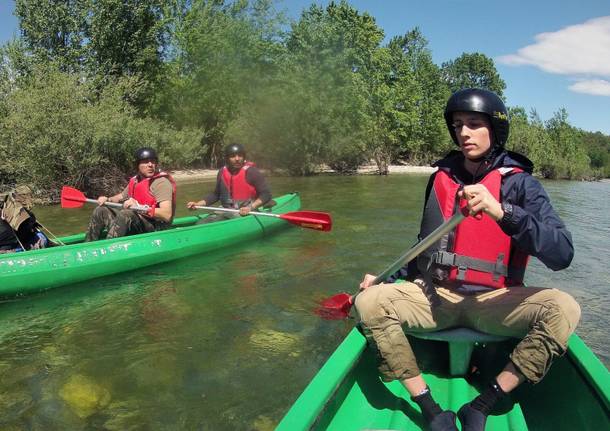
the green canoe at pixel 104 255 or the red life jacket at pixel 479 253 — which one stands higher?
the red life jacket at pixel 479 253

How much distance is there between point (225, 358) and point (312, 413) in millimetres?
2036

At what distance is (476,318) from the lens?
239 cm

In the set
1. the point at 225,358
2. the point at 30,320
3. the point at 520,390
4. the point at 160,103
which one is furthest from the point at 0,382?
the point at 160,103

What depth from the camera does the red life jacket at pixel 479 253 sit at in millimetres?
2355

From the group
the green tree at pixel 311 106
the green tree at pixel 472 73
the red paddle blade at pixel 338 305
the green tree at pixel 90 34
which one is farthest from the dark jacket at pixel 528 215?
the green tree at pixel 472 73

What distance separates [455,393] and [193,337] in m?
2.36

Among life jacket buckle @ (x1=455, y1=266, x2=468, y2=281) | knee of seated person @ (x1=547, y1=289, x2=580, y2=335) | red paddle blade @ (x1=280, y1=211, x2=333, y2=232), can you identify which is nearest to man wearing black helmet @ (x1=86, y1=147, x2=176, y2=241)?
red paddle blade @ (x1=280, y1=211, x2=333, y2=232)

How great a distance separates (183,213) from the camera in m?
11.4

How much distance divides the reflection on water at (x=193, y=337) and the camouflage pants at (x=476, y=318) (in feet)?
3.28

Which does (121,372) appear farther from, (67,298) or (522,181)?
(522,181)

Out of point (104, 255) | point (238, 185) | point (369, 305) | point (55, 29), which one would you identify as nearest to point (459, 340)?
point (369, 305)

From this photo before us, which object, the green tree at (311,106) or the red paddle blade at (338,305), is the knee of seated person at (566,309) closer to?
the red paddle blade at (338,305)

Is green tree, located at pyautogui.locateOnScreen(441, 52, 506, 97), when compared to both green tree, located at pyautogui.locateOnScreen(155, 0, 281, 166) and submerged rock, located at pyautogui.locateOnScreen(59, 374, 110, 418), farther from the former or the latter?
submerged rock, located at pyautogui.locateOnScreen(59, 374, 110, 418)

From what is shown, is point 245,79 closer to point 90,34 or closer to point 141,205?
point 90,34
